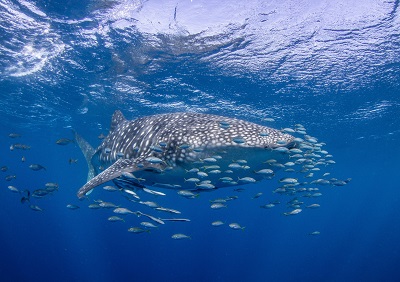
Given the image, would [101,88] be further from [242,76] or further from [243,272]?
[243,272]

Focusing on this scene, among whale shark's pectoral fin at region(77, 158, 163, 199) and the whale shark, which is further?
whale shark's pectoral fin at region(77, 158, 163, 199)

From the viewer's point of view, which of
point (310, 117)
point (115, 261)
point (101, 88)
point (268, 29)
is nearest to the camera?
point (268, 29)

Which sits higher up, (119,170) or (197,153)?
(197,153)

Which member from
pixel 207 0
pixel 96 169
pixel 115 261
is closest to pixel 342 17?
pixel 207 0

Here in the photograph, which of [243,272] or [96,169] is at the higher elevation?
[96,169]

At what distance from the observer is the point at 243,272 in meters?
47.1

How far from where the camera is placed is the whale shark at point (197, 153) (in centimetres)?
546

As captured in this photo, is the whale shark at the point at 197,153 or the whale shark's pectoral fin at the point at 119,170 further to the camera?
the whale shark's pectoral fin at the point at 119,170

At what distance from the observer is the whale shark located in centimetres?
546

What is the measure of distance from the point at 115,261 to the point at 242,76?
3830cm

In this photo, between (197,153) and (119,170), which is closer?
(197,153)

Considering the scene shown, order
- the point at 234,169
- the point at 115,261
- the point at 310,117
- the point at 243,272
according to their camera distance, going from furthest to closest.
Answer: the point at 243,272
the point at 115,261
the point at 310,117
the point at 234,169

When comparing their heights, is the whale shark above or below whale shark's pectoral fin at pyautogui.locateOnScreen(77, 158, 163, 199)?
above

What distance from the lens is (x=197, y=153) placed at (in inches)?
239
